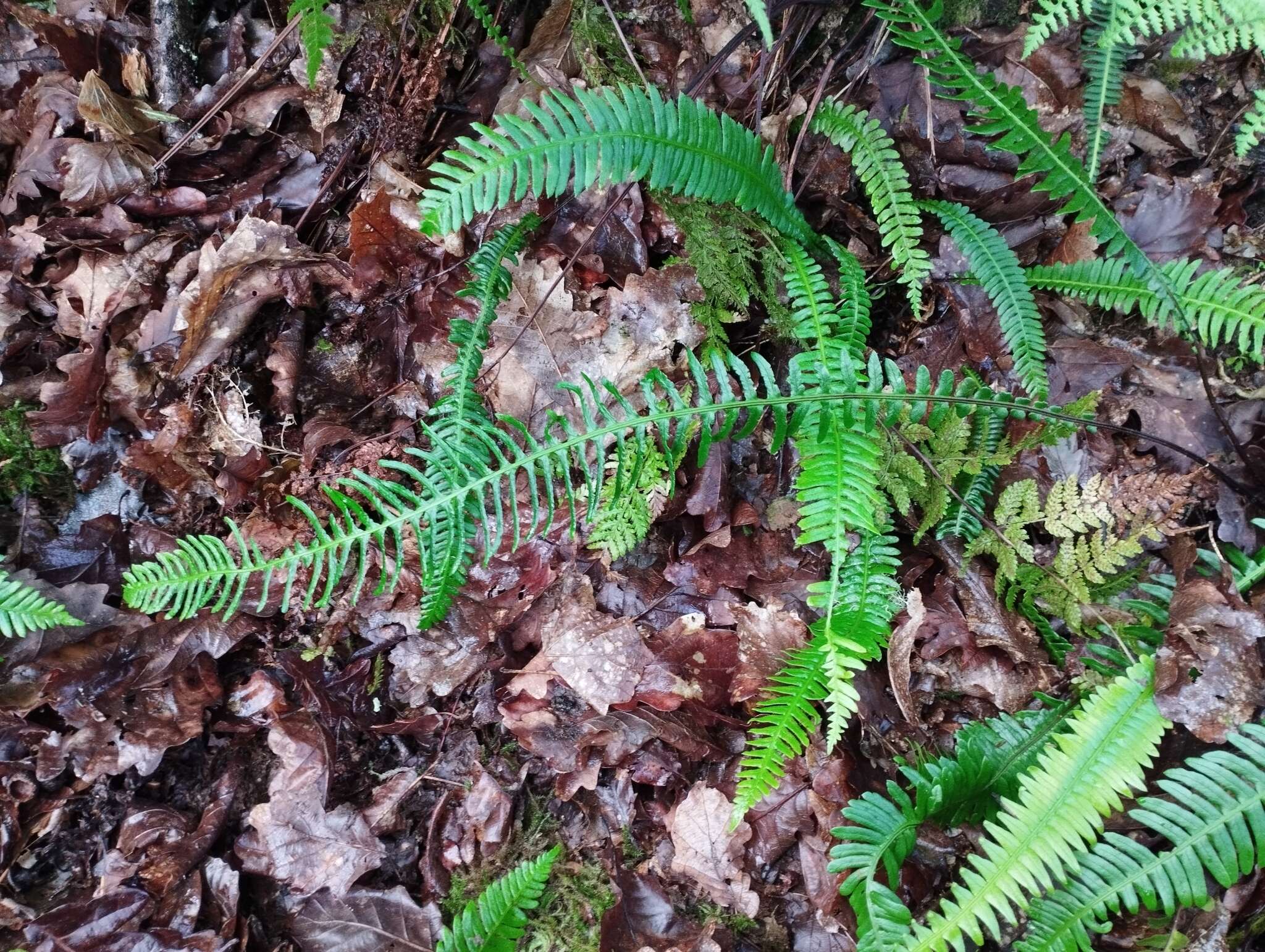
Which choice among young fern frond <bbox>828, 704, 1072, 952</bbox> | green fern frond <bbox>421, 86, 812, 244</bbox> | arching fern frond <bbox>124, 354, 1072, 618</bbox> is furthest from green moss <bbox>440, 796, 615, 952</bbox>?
green fern frond <bbox>421, 86, 812, 244</bbox>

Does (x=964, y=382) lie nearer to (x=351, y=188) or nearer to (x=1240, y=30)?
(x=1240, y=30)

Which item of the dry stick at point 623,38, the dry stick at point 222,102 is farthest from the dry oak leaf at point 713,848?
the dry stick at point 222,102

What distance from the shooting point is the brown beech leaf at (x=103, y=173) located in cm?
284

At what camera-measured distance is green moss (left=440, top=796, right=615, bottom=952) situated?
8.37ft

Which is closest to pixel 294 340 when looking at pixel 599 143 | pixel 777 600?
pixel 599 143

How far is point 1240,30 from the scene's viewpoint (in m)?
2.20

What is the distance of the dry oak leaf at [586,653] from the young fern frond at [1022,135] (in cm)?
209

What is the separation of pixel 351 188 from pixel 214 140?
62 cm

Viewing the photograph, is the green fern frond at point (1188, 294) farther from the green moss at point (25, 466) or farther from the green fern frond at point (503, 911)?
the green moss at point (25, 466)

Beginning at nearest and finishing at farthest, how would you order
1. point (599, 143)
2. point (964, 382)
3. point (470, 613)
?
1. point (599, 143)
2. point (964, 382)
3. point (470, 613)

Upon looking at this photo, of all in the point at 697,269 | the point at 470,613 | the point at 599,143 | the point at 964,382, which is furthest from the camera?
the point at 470,613

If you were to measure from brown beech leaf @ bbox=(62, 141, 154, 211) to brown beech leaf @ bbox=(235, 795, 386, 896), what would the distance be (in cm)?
254

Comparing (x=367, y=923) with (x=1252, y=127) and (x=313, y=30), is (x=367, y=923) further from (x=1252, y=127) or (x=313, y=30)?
(x=1252, y=127)

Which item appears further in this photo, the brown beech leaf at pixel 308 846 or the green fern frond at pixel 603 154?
the brown beech leaf at pixel 308 846
